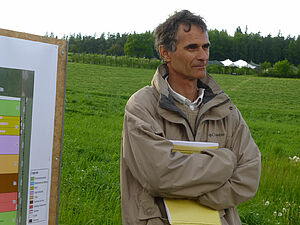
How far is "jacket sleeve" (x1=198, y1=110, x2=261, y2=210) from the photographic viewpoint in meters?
2.13

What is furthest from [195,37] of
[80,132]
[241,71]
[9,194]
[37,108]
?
[241,71]

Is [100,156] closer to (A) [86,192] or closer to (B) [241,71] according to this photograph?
(A) [86,192]

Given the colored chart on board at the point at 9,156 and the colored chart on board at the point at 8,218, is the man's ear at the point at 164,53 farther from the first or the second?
the colored chart on board at the point at 8,218

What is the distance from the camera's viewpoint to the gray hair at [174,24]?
7.94ft

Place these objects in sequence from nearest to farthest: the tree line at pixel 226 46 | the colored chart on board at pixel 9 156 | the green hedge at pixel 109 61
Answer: the colored chart on board at pixel 9 156 < the green hedge at pixel 109 61 < the tree line at pixel 226 46

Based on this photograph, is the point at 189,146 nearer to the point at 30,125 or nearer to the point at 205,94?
the point at 205,94

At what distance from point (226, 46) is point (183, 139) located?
86.7 meters

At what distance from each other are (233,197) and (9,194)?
1.35 m

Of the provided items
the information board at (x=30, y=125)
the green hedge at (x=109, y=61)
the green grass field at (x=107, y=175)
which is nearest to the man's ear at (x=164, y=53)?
the information board at (x=30, y=125)

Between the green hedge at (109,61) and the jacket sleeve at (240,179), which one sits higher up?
the green hedge at (109,61)

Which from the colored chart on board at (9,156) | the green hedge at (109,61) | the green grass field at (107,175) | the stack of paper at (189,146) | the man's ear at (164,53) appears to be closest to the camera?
the colored chart on board at (9,156)

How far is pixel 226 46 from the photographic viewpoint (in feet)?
280

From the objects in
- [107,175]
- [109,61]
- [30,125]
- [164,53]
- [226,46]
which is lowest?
[107,175]

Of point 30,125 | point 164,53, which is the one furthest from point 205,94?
point 30,125
